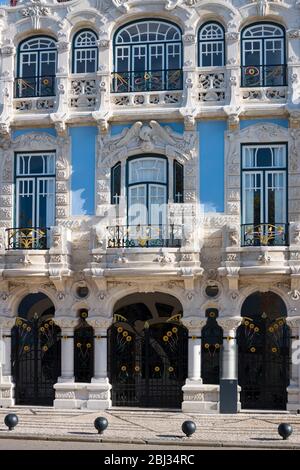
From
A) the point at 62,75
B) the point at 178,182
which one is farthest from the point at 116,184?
the point at 62,75

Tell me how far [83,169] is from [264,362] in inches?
326

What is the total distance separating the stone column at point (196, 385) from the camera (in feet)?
97.5

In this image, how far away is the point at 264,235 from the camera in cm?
2992

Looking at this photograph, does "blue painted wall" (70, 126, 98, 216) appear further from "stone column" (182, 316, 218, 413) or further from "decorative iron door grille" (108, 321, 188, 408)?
"stone column" (182, 316, 218, 413)

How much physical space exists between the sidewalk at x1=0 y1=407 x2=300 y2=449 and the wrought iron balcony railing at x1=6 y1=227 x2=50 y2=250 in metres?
5.03

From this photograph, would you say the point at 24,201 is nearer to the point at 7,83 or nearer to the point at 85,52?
Answer: the point at 7,83

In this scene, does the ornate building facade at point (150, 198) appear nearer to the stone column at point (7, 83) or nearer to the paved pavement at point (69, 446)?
the stone column at point (7, 83)

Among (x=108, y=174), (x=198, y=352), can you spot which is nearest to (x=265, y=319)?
(x=198, y=352)

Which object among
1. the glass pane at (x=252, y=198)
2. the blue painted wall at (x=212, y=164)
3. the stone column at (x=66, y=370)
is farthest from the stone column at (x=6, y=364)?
the glass pane at (x=252, y=198)

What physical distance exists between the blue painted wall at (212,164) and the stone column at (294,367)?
4.13 m

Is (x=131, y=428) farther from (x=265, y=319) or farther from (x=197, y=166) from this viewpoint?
(x=197, y=166)

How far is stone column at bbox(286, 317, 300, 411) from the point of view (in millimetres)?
29438

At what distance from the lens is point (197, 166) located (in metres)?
30.7

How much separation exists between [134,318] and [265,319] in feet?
18.4
